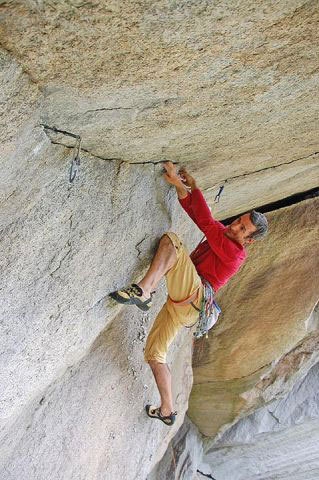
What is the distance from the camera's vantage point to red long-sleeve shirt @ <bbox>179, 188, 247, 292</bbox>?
4.02 m

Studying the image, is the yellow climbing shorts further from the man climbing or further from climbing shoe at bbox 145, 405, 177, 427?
climbing shoe at bbox 145, 405, 177, 427

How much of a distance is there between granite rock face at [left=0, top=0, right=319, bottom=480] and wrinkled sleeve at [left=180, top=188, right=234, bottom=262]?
26 centimetres

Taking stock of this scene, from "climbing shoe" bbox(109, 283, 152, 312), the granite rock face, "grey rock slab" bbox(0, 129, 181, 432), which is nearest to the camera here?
the granite rock face

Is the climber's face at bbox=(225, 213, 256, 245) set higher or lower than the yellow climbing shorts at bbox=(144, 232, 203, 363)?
higher

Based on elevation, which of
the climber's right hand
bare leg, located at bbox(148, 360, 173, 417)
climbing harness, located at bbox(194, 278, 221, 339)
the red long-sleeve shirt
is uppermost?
the climber's right hand

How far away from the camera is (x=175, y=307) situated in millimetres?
4359

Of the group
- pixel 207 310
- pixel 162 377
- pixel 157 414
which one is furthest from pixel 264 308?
pixel 207 310

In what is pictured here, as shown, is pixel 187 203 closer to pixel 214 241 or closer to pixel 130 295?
pixel 214 241

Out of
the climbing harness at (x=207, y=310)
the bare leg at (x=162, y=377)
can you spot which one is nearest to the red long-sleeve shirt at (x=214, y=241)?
the climbing harness at (x=207, y=310)

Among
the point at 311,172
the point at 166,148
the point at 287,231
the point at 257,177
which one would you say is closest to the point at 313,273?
the point at 287,231

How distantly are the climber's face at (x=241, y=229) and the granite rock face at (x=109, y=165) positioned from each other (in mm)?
515

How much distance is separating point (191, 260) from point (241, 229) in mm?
514

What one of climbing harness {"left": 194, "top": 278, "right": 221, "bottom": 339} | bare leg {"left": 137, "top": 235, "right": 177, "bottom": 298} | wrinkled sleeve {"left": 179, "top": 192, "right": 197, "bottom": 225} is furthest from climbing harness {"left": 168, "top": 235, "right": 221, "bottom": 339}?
wrinkled sleeve {"left": 179, "top": 192, "right": 197, "bottom": 225}

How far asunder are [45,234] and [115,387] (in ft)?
6.95
